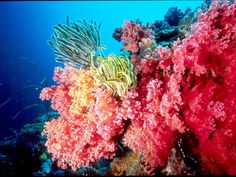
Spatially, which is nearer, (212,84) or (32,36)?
(212,84)

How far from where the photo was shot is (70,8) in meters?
142

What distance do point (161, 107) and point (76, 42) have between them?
194 cm

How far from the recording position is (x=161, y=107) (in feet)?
12.0

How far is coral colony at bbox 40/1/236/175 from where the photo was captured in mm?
3639

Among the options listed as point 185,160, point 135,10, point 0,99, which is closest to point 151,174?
point 185,160

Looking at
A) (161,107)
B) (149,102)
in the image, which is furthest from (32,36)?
(161,107)

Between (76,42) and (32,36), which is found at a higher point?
(32,36)

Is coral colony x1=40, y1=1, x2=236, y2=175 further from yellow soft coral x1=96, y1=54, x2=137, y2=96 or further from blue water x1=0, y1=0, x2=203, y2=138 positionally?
blue water x1=0, y1=0, x2=203, y2=138

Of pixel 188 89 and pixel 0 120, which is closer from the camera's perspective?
pixel 188 89

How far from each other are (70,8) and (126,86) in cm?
14593

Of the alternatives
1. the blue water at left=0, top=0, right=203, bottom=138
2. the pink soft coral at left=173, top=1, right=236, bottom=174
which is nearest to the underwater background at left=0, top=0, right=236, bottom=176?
the pink soft coral at left=173, top=1, right=236, bottom=174

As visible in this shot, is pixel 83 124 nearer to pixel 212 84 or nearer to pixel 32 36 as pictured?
pixel 212 84

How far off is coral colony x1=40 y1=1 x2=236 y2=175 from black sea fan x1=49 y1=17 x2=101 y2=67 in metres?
0.29

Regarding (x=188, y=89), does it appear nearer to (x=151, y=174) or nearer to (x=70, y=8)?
(x=151, y=174)
